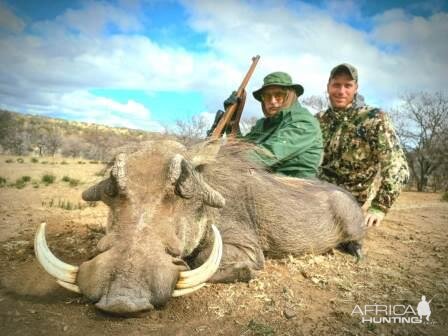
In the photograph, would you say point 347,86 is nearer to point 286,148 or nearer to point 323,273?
point 286,148

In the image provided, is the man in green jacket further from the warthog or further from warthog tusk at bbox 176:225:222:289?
warthog tusk at bbox 176:225:222:289

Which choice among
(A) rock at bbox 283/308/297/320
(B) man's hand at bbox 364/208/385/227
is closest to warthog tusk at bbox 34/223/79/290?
(A) rock at bbox 283/308/297/320

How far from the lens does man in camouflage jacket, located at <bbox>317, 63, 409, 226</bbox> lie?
458 centimetres

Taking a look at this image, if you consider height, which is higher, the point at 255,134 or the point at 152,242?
the point at 255,134

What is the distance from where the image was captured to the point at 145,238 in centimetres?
205

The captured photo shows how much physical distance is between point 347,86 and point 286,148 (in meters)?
1.99

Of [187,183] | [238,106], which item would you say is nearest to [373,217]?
[238,106]

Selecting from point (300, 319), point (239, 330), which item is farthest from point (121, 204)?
point (300, 319)

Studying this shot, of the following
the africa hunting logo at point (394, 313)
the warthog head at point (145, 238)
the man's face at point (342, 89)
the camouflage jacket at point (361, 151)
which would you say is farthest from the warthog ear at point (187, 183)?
the man's face at point (342, 89)

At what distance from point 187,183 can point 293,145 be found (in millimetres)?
1603

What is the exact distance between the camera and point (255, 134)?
4566 mm

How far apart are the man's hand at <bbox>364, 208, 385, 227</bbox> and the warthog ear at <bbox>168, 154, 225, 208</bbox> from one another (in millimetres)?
2228

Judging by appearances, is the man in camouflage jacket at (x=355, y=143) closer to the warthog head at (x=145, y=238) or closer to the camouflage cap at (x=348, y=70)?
the camouflage cap at (x=348, y=70)

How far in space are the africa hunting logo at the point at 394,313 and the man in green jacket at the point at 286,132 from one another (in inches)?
62.0
